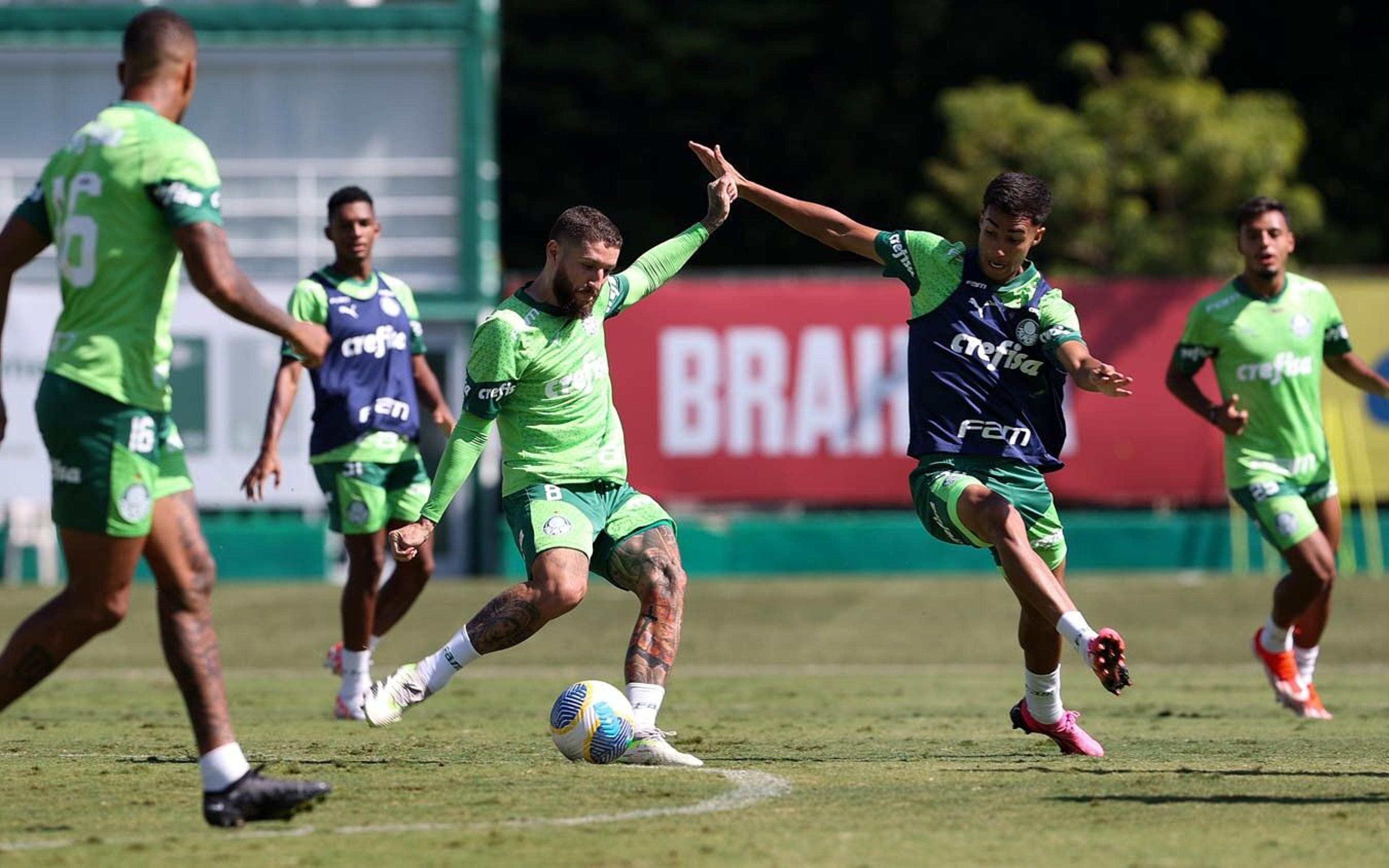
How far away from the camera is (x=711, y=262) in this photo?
3475 centimetres

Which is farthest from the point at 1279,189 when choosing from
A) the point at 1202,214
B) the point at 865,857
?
the point at 865,857

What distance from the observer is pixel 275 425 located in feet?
34.3

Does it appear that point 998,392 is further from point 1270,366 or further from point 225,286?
point 225,286

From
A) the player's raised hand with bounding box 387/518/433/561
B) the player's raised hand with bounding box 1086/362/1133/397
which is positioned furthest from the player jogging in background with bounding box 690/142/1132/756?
the player's raised hand with bounding box 387/518/433/561

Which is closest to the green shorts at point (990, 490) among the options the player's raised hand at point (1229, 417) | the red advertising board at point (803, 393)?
the player's raised hand at point (1229, 417)

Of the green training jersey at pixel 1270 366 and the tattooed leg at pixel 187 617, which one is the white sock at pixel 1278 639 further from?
the tattooed leg at pixel 187 617

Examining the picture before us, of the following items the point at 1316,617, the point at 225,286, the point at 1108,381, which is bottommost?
the point at 1316,617

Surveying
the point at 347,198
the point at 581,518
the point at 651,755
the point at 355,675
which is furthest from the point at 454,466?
the point at 347,198

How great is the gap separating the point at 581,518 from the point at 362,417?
2.90 m

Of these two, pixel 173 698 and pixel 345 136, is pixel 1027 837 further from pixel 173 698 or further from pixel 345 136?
pixel 345 136

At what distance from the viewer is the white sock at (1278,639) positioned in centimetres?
1114

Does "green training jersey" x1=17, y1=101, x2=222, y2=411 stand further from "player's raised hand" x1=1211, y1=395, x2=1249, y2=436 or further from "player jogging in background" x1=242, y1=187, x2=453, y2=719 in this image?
"player's raised hand" x1=1211, y1=395, x2=1249, y2=436

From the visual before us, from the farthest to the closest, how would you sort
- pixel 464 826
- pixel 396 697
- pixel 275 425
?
pixel 275 425 < pixel 396 697 < pixel 464 826

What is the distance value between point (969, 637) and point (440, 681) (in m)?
9.05
